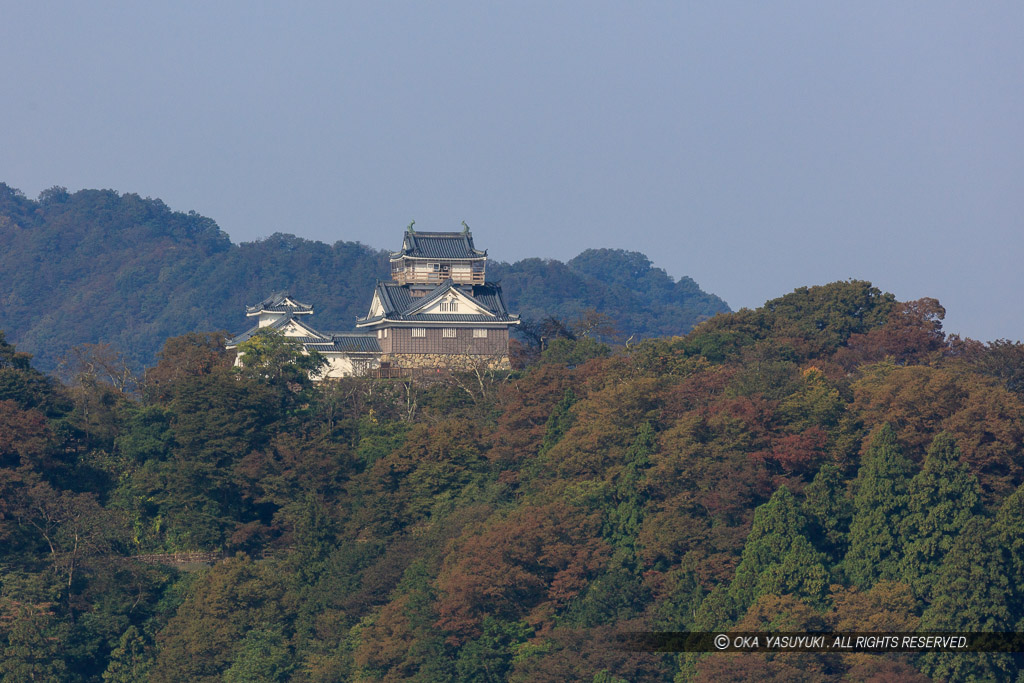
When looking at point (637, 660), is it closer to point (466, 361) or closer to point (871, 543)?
point (871, 543)

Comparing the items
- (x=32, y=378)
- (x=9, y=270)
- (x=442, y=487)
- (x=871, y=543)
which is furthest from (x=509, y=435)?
(x=9, y=270)

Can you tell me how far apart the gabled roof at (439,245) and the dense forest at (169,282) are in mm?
52399

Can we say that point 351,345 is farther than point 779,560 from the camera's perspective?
Yes

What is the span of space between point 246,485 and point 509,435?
20.7 feet

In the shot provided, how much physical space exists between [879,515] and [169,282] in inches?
3196

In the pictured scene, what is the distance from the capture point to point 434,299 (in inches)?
1596

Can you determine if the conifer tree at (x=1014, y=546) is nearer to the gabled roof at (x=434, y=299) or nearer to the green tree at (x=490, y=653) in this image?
the green tree at (x=490, y=653)

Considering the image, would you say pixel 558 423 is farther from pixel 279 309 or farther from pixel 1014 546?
pixel 279 309

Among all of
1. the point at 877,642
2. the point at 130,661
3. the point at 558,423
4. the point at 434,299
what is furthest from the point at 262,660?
the point at 434,299

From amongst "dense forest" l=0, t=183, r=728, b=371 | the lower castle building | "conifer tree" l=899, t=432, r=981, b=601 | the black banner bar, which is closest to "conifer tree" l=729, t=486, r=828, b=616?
the black banner bar

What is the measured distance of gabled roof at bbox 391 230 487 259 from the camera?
139ft

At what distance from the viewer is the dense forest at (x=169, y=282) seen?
3883 inches

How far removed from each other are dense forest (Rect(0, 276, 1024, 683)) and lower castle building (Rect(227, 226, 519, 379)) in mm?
2435

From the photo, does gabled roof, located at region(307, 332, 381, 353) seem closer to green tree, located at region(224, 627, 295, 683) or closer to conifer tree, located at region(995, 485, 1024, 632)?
green tree, located at region(224, 627, 295, 683)
